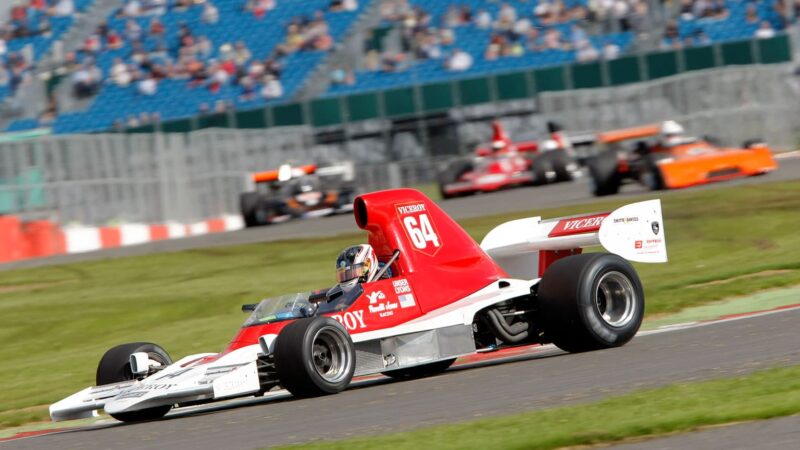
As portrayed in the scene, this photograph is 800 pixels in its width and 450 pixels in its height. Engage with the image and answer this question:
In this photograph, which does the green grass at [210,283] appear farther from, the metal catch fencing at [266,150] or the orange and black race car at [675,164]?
the metal catch fencing at [266,150]

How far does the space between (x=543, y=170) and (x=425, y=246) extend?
20852 millimetres

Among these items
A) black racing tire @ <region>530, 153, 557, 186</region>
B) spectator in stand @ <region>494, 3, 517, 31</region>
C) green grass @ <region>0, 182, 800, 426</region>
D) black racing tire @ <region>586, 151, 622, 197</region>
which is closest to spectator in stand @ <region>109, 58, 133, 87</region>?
spectator in stand @ <region>494, 3, 517, 31</region>

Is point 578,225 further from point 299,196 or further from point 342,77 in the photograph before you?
point 342,77

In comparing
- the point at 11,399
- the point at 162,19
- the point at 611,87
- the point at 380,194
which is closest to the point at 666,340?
the point at 380,194

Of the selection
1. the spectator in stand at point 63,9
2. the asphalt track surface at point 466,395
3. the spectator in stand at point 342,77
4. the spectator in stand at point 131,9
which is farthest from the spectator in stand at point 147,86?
the asphalt track surface at point 466,395

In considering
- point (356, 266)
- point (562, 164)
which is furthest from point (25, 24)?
point (356, 266)

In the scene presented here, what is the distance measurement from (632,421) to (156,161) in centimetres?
2778

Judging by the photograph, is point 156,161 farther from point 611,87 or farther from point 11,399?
point 11,399

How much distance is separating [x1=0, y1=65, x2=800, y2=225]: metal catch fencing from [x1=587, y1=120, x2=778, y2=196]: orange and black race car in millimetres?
6458

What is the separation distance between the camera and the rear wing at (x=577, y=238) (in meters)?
11.2

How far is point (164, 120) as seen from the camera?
3606cm

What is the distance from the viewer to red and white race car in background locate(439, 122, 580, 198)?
3173 centimetres

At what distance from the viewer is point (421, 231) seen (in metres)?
11.2

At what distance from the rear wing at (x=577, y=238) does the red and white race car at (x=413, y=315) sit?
0.01m
